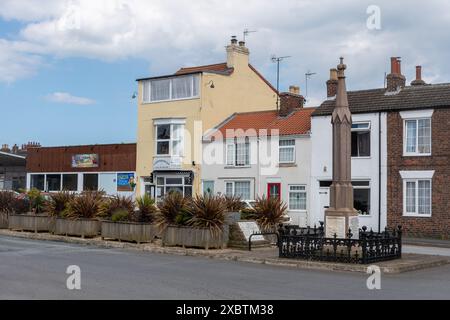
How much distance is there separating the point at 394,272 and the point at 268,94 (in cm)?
3041

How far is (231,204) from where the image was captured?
23.5 m

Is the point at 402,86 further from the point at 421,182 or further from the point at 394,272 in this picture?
the point at 394,272

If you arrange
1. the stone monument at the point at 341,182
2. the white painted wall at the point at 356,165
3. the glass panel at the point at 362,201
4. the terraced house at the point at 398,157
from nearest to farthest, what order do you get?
1. the stone monument at the point at 341,182
2. the terraced house at the point at 398,157
3. the white painted wall at the point at 356,165
4. the glass panel at the point at 362,201

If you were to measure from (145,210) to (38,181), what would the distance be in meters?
29.4

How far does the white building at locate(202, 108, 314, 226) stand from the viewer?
33.4 meters

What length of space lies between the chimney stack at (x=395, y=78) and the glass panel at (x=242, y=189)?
9594 millimetres

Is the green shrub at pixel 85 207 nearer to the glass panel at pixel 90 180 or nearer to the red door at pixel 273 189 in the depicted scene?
the red door at pixel 273 189

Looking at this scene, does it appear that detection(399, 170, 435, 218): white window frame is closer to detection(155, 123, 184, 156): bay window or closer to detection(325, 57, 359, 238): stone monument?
detection(325, 57, 359, 238): stone monument

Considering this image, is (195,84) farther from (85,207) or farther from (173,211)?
(173,211)

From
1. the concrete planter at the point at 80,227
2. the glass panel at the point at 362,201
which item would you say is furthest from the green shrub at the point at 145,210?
the glass panel at the point at 362,201

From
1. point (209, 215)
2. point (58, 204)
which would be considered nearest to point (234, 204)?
point (209, 215)

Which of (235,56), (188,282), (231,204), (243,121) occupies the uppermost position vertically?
(235,56)

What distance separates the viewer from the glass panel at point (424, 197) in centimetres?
2877

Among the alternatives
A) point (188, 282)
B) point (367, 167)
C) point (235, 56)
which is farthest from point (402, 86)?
point (188, 282)
